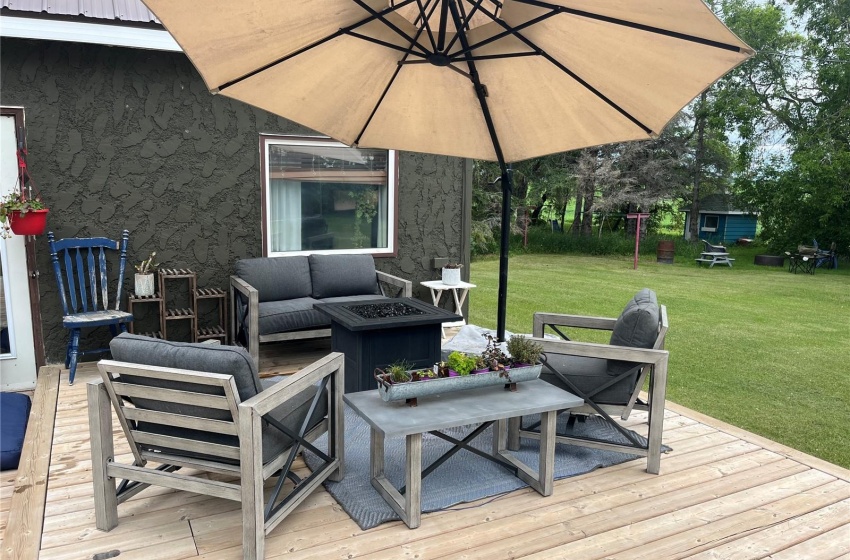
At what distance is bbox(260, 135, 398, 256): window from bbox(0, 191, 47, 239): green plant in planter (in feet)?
6.31

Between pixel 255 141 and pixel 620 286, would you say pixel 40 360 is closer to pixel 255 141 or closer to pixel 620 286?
pixel 255 141

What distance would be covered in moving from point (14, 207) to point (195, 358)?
2.92 m

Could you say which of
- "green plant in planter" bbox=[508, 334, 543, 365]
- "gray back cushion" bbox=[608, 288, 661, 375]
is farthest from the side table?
"green plant in planter" bbox=[508, 334, 543, 365]

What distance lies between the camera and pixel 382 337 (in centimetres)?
414

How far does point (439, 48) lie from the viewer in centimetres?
287

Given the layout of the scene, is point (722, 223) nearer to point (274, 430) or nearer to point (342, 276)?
point (342, 276)

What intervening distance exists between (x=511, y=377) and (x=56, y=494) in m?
2.31

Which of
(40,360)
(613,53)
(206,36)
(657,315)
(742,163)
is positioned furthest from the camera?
(742,163)

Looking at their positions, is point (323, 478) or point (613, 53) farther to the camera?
point (323, 478)

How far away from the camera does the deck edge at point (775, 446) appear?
10.8ft

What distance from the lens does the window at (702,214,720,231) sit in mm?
23684

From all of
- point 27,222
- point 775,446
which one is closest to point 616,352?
point 775,446

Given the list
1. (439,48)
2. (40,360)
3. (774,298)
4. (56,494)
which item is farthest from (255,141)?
(774,298)

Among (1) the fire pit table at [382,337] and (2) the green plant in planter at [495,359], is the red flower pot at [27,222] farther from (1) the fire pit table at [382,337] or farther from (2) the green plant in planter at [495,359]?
(2) the green plant in planter at [495,359]
